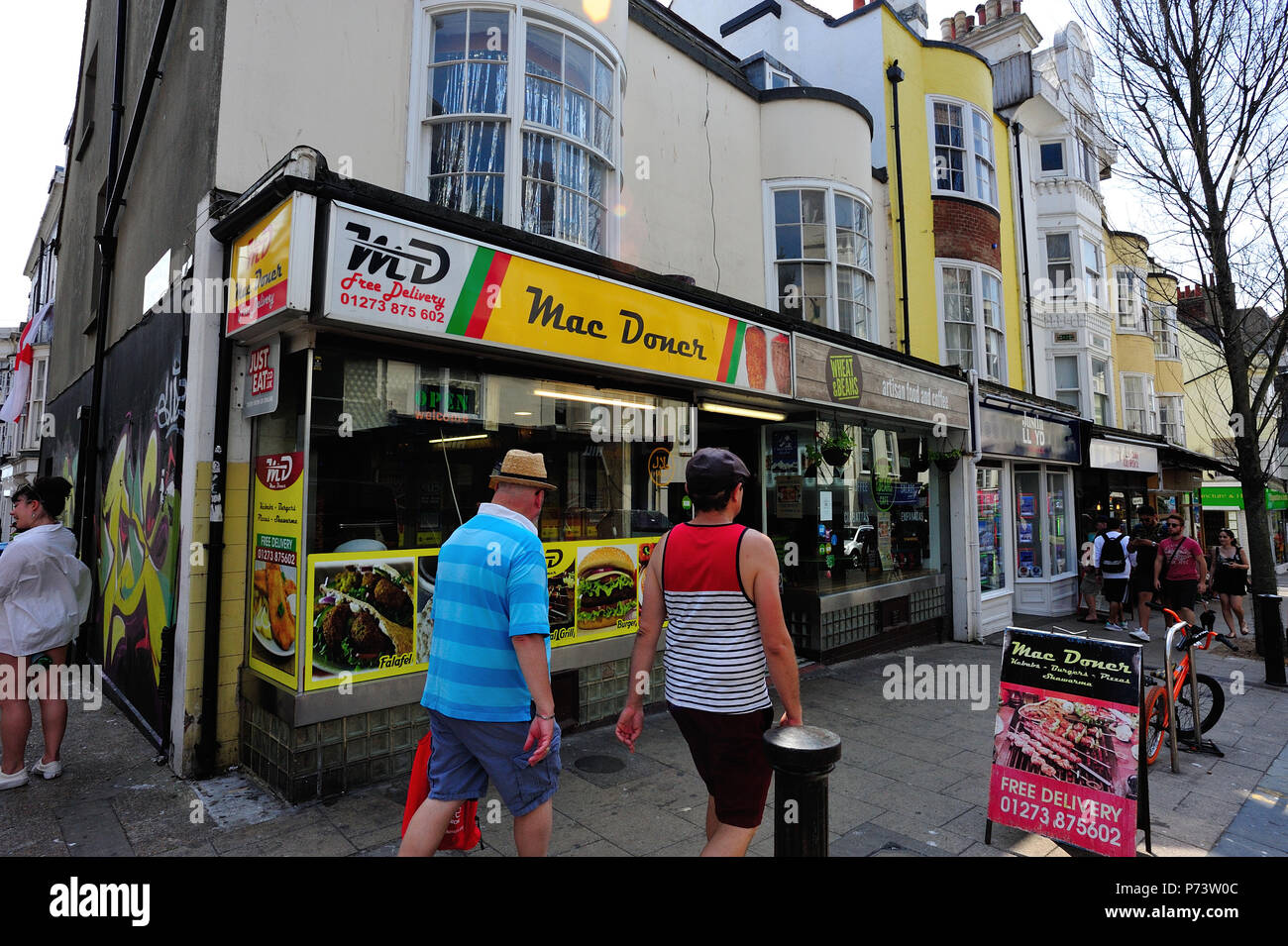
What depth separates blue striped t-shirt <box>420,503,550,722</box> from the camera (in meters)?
2.74

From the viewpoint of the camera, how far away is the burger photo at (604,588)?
5.62 m

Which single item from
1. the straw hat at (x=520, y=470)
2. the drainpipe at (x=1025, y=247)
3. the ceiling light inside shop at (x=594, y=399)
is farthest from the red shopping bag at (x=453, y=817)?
the drainpipe at (x=1025, y=247)

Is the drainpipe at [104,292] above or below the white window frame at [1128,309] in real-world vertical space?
below

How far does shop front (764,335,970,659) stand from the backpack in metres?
3.26

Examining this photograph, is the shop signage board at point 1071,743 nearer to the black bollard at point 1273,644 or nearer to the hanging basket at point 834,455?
the hanging basket at point 834,455

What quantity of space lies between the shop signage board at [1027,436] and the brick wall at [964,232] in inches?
123

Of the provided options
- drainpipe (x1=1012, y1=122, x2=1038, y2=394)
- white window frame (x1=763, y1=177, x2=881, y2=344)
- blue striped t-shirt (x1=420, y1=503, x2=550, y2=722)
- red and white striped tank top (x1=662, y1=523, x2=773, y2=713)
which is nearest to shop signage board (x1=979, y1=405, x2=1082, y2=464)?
drainpipe (x1=1012, y1=122, x2=1038, y2=394)

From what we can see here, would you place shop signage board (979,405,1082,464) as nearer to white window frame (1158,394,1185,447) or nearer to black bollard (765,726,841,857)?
black bollard (765,726,841,857)

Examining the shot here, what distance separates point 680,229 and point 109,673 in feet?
25.3

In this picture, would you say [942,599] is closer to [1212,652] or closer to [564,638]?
[1212,652]

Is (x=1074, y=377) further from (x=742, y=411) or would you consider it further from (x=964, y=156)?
(x=742, y=411)

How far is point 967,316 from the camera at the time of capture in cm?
1238

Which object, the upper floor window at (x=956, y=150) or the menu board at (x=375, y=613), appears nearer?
the menu board at (x=375, y=613)
